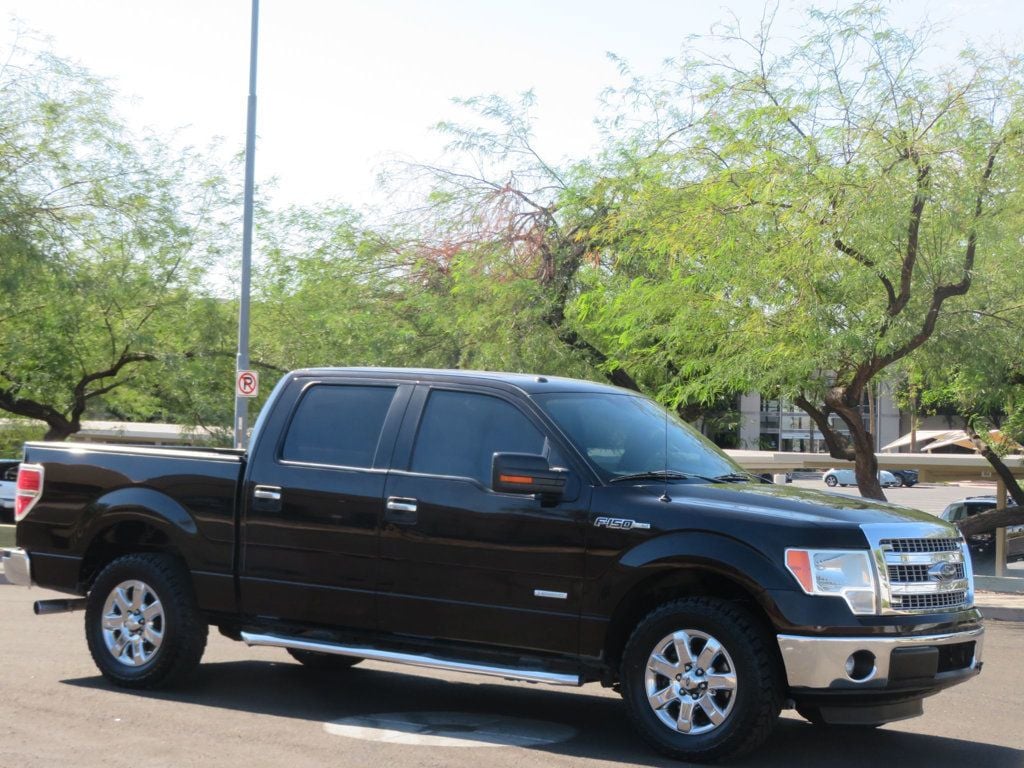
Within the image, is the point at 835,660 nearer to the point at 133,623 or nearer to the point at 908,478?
the point at 133,623

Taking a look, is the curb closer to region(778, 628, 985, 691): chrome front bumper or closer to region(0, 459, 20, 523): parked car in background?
region(778, 628, 985, 691): chrome front bumper

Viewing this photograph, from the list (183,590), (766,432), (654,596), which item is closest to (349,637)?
(183,590)

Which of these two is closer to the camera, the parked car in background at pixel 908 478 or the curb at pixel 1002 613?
the curb at pixel 1002 613

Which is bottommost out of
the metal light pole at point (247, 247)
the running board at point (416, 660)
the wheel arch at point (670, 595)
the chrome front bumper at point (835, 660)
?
the running board at point (416, 660)

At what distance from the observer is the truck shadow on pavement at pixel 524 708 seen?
264 inches

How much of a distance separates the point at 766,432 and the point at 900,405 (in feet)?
330

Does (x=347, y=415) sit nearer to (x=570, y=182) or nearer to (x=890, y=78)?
(x=890, y=78)

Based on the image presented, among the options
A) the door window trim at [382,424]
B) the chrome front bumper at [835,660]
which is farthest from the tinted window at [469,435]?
the chrome front bumper at [835,660]

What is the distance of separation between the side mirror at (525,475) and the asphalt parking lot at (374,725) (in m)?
1.29

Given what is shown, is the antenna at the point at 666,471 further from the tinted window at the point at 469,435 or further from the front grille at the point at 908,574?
the front grille at the point at 908,574

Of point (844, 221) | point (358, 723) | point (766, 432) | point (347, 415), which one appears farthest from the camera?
point (766, 432)

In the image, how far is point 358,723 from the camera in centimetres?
731

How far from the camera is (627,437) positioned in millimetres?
7457

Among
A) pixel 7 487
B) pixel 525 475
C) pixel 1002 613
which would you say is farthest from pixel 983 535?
pixel 7 487
